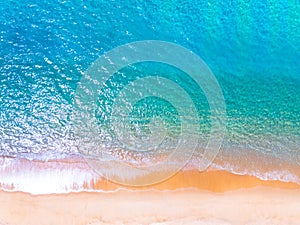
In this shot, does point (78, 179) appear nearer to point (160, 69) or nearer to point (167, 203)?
point (167, 203)

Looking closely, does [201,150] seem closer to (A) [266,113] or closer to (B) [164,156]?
(B) [164,156]

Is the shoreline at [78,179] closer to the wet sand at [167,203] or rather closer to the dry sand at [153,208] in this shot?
the wet sand at [167,203]

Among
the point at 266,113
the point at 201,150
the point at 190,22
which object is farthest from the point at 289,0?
the point at 201,150

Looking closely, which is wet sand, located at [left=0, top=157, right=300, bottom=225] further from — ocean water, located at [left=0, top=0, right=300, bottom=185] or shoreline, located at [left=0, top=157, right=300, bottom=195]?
ocean water, located at [left=0, top=0, right=300, bottom=185]

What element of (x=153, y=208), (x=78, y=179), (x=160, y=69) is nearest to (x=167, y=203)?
(x=153, y=208)

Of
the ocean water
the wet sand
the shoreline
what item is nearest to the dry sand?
the wet sand
